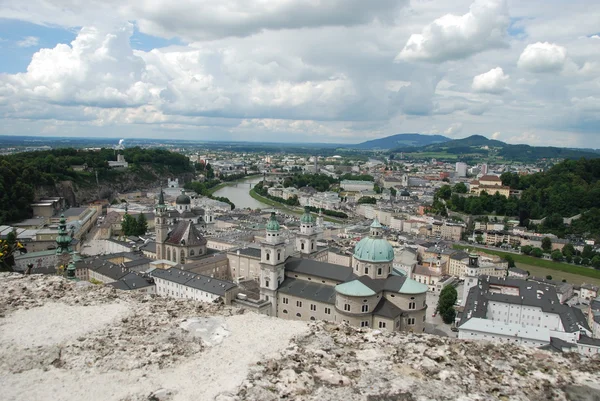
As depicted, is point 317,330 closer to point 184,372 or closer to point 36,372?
point 184,372

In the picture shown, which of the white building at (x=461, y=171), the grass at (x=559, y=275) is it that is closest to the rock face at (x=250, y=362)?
the grass at (x=559, y=275)

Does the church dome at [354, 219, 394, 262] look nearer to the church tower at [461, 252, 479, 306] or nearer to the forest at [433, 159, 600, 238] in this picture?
the church tower at [461, 252, 479, 306]

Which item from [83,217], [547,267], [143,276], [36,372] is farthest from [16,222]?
[547,267]

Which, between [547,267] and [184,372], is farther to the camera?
[547,267]

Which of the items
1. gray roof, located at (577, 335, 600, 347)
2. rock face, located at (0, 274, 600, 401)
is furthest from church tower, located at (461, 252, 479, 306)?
rock face, located at (0, 274, 600, 401)

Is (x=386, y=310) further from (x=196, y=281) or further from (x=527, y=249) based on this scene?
(x=527, y=249)

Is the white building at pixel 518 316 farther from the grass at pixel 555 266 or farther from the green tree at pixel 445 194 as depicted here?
the green tree at pixel 445 194

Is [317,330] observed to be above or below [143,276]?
above
